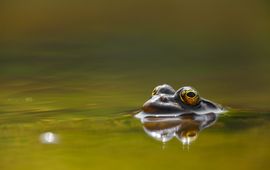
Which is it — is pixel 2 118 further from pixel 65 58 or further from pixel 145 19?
pixel 145 19

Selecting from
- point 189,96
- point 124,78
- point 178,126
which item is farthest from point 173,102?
point 124,78

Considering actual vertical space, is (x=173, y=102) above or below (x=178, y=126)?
above

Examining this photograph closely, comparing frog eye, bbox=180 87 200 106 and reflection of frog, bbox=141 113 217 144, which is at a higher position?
frog eye, bbox=180 87 200 106

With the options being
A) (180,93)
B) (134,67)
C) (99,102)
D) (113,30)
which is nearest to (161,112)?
(180,93)

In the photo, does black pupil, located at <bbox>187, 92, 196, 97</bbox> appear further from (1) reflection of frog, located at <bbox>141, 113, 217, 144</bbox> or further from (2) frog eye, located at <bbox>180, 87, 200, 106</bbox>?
(1) reflection of frog, located at <bbox>141, 113, 217, 144</bbox>

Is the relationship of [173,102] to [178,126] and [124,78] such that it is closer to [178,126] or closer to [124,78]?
[178,126]

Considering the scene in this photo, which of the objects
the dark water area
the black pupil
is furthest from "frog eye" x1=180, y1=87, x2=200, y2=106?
the dark water area
